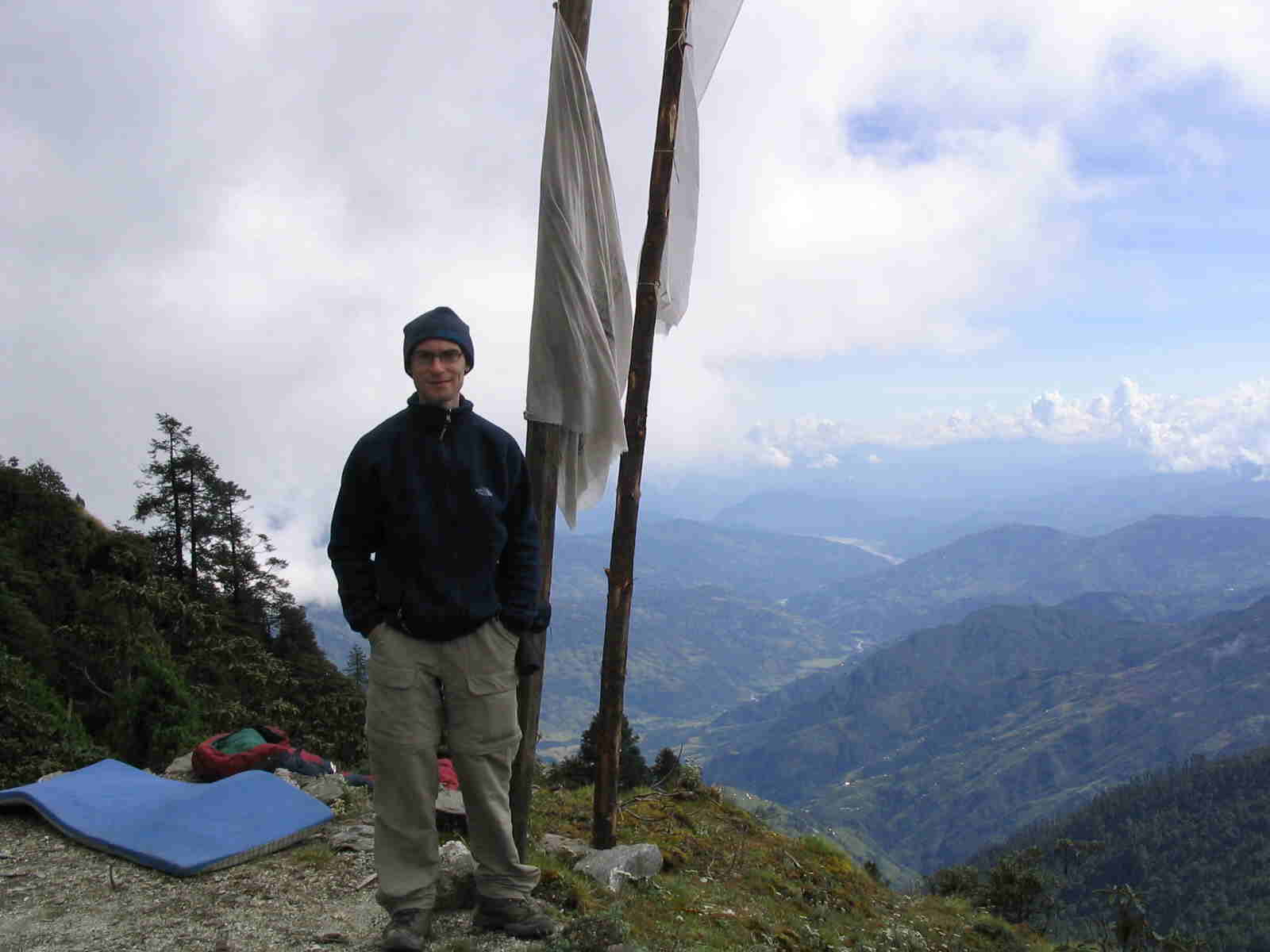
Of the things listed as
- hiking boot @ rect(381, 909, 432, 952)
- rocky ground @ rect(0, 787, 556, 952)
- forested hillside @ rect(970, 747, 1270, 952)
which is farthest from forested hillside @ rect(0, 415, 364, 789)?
forested hillside @ rect(970, 747, 1270, 952)

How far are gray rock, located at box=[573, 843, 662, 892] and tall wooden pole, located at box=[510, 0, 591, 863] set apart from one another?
1.11 metres

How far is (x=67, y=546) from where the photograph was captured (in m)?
23.1

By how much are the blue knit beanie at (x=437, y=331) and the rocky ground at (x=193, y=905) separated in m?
3.12

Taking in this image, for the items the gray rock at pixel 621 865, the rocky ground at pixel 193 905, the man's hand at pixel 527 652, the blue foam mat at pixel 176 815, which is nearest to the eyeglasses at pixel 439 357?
the man's hand at pixel 527 652

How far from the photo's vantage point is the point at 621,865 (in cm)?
695

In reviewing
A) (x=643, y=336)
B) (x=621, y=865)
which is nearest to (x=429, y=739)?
(x=621, y=865)

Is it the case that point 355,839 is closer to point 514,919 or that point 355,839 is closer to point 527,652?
point 514,919

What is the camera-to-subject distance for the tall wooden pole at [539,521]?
218 inches

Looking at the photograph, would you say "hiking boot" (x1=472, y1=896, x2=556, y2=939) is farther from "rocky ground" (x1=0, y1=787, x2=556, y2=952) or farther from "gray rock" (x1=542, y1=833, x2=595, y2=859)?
"gray rock" (x1=542, y1=833, x2=595, y2=859)

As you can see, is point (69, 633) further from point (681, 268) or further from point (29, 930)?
point (681, 268)

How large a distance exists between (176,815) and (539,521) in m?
3.61

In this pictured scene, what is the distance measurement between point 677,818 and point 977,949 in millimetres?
3189

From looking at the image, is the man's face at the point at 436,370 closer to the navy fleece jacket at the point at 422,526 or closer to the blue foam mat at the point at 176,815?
the navy fleece jacket at the point at 422,526

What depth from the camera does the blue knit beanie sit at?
4324mm
